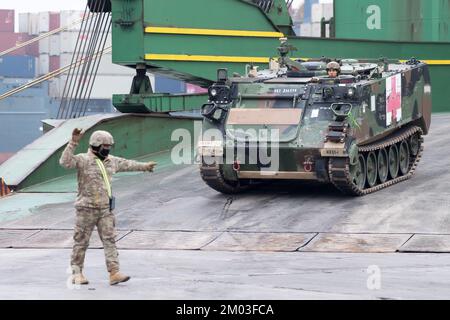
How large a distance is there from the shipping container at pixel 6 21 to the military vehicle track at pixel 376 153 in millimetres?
63662

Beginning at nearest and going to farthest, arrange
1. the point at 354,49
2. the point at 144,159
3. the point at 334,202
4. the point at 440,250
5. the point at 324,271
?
1. the point at 324,271
2. the point at 440,250
3. the point at 334,202
4. the point at 144,159
5. the point at 354,49

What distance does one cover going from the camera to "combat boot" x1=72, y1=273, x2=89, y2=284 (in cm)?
1164

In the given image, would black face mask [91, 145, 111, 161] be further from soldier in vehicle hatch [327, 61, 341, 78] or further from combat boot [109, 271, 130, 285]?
soldier in vehicle hatch [327, 61, 341, 78]

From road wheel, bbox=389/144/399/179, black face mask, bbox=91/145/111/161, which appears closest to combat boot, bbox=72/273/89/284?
black face mask, bbox=91/145/111/161

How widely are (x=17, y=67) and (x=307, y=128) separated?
204ft

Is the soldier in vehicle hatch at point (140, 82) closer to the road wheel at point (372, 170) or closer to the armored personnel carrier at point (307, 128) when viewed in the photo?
the armored personnel carrier at point (307, 128)

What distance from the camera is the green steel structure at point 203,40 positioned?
965 inches

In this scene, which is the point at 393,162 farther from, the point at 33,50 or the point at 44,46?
the point at 33,50

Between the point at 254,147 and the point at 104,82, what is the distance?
Result: 204 feet

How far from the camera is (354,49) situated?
29.5m

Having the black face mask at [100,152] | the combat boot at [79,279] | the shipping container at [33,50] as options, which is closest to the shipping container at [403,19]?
the black face mask at [100,152]
